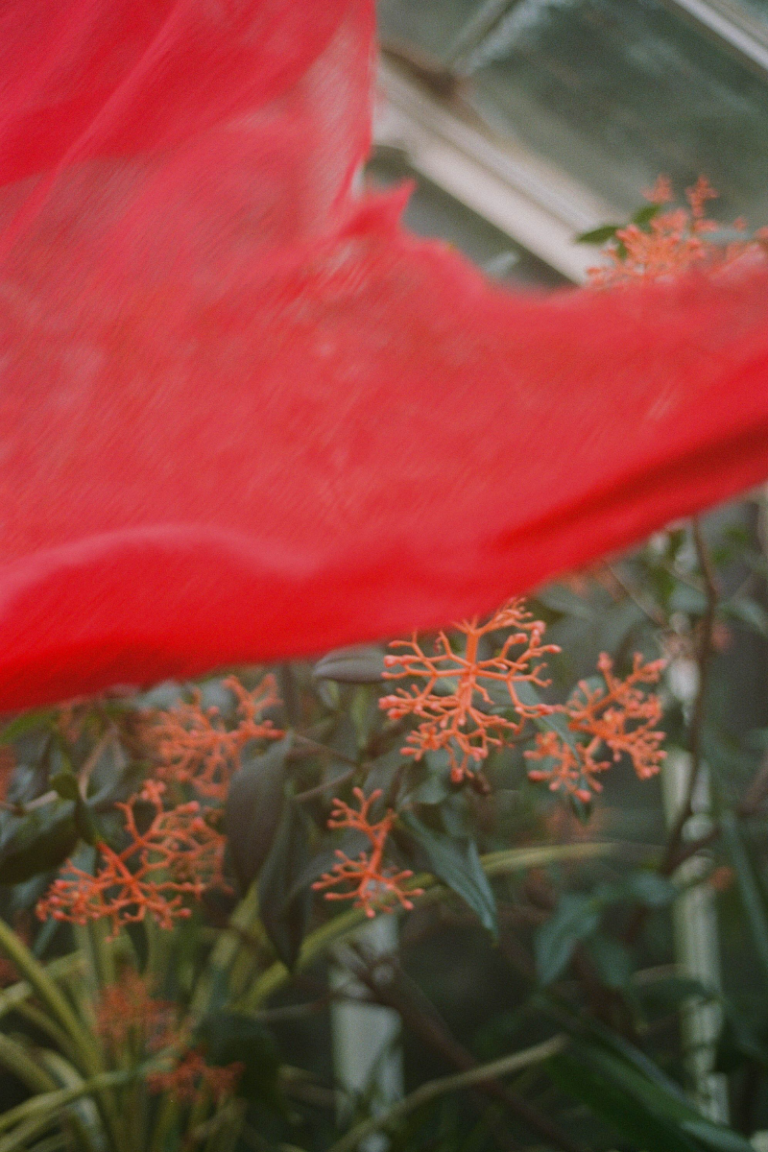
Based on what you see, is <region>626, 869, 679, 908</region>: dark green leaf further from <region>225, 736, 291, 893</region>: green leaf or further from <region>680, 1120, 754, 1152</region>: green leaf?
<region>225, 736, 291, 893</region>: green leaf

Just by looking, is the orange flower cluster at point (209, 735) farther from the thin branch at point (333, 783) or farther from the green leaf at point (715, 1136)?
the green leaf at point (715, 1136)

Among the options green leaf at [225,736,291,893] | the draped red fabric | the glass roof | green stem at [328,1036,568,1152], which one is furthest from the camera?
the glass roof

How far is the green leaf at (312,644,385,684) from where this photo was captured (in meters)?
0.48

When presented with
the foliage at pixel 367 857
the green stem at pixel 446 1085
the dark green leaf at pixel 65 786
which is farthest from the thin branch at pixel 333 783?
the green stem at pixel 446 1085

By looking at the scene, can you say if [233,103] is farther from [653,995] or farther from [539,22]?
[539,22]

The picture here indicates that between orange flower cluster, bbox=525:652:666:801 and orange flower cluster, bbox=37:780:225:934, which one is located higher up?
orange flower cluster, bbox=525:652:666:801

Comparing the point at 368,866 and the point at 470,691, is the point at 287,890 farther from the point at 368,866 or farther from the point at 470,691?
the point at 470,691

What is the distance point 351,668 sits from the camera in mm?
489

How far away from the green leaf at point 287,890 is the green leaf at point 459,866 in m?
0.07

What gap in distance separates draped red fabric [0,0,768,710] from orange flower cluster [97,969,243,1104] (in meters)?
0.53

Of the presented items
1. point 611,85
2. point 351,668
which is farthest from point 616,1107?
point 611,85

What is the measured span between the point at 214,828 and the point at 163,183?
15.6 inches

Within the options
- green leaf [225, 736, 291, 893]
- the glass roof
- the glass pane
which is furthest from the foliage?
the glass pane

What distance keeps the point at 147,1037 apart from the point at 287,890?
293mm
